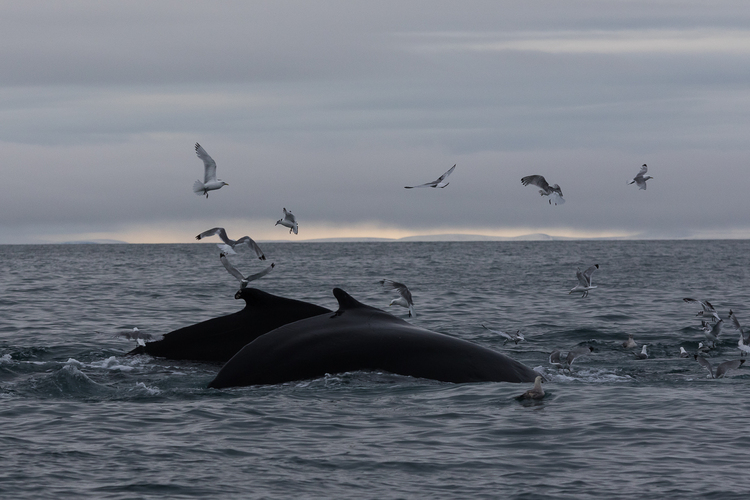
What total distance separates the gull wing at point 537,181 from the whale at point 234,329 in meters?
6.16

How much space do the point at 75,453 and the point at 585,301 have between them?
25.4 metres

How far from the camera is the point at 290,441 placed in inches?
335

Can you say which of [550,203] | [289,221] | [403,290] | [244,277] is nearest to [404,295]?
[403,290]

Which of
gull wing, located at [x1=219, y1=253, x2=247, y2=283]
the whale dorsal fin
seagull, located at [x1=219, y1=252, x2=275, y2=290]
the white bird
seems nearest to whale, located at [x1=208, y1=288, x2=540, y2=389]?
the whale dorsal fin

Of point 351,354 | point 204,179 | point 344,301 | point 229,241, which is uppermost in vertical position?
point 204,179

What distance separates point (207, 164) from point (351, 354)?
7.84 m

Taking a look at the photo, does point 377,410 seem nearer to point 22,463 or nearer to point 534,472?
point 534,472

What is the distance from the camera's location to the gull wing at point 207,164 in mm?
16578

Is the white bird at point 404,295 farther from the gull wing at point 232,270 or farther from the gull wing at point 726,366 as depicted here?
the gull wing at point 726,366

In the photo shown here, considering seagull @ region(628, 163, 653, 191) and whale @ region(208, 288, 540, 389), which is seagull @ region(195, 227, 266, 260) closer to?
whale @ region(208, 288, 540, 389)

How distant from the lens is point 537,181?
53.3 feet

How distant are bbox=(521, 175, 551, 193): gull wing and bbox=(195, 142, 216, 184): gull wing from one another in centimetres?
556

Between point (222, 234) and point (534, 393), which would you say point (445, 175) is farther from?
point (534, 393)

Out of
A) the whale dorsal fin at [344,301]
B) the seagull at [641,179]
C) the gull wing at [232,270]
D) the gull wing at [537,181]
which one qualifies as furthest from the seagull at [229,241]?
the seagull at [641,179]
